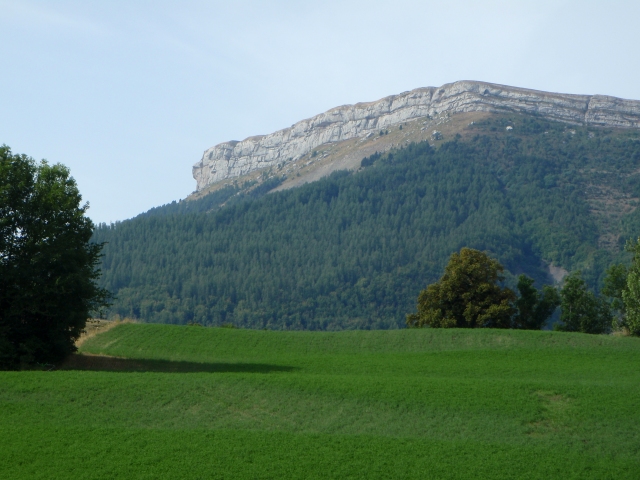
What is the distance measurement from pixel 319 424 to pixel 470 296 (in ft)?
123

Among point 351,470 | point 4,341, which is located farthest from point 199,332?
point 351,470

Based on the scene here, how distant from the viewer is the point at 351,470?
2508cm

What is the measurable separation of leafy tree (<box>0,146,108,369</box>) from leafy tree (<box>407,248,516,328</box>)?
33.8 meters

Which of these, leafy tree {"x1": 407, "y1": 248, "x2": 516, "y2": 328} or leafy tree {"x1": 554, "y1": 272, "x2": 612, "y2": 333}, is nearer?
leafy tree {"x1": 407, "y1": 248, "x2": 516, "y2": 328}

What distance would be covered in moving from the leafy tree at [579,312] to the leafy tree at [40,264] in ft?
169

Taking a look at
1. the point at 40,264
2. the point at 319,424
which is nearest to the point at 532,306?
the point at 319,424

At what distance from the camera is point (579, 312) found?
7481 cm

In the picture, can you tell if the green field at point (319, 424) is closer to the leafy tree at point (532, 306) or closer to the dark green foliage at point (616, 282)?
the leafy tree at point (532, 306)

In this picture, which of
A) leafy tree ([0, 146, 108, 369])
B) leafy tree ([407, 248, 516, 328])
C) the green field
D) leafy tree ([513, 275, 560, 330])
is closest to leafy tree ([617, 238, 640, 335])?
leafy tree ([513, 275, 560, 330])

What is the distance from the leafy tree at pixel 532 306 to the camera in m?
72.2

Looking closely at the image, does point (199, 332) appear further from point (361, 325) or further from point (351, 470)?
point (361, 325)

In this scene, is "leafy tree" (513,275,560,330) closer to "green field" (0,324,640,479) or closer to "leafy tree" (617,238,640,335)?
"leafy tree" (617,238,640,335)

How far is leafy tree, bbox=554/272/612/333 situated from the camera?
7419 cm

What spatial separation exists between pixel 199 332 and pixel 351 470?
1414 inches
